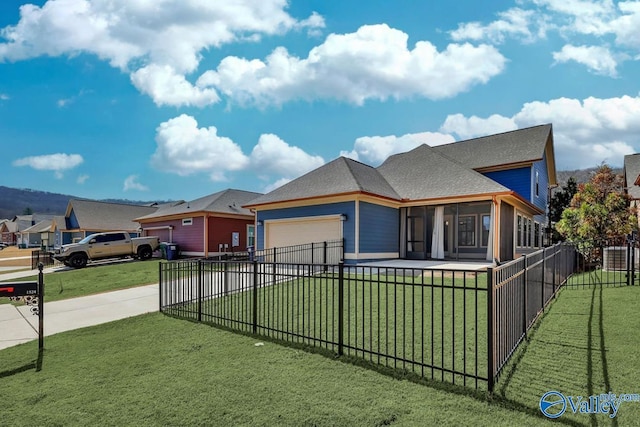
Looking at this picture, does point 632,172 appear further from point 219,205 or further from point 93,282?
point 93,282

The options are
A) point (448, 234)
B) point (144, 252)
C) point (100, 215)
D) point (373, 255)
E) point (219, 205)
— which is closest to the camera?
point (373, 255)

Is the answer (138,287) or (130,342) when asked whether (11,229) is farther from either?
(130,342)

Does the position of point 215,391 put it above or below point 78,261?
above

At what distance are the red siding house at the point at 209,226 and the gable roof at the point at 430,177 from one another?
31.5 ft

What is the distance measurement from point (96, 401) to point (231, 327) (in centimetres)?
275

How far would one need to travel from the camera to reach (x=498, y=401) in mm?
3432

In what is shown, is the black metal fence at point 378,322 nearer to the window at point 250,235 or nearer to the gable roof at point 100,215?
the window at point 250,235

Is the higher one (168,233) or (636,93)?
(636,93)

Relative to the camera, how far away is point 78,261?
2012 cm

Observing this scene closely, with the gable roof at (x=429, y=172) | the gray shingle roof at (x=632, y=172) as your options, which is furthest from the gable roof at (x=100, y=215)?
the gray shingle roof at (x=632, y=172)

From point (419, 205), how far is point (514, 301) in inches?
479

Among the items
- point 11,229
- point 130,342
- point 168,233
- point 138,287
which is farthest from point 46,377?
point 11,229

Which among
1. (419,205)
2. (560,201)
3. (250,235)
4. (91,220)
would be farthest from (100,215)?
(560,201)

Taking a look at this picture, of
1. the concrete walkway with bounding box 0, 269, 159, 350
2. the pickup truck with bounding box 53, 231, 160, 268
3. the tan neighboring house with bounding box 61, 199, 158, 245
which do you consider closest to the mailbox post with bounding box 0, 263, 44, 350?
the concrete walkway with bounding box 0, 269, 159, 350
